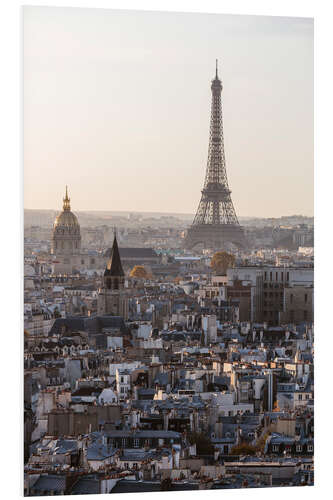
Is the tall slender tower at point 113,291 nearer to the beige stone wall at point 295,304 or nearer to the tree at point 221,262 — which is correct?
the tree at point 221,262

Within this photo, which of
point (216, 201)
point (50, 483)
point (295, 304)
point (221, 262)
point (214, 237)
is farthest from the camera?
point (221, 262)

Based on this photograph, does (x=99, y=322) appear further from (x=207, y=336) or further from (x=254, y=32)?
(x=254, y=32)

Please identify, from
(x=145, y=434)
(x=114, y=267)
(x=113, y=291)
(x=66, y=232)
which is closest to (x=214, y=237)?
(x=113, y=291)

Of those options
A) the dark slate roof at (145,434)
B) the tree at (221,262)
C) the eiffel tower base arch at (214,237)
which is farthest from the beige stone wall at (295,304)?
the dark slate roof at (145,434)

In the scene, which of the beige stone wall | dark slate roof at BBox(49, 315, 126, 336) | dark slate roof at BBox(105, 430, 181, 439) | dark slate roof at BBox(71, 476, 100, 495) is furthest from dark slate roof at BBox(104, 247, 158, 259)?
dark slate roof at BBox(71, 476, 100, 495)

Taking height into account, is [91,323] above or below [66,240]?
below

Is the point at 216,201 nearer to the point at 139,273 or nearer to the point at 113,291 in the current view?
the point at 113,291

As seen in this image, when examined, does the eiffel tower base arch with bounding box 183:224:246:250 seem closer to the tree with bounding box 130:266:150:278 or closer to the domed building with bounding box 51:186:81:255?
the domed building with bounding box 51:186:81:255
